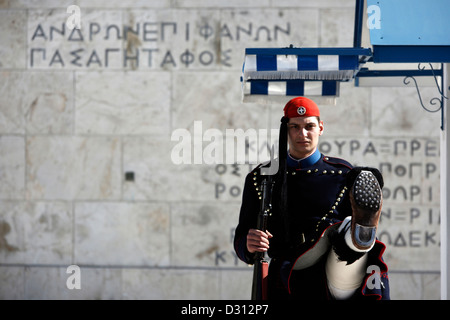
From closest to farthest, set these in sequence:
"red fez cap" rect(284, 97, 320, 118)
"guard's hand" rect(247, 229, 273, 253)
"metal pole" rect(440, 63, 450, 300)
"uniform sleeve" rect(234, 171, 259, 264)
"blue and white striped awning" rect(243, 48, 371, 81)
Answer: "guard's hand" rect(247, 229, 273, 253) < "red fez cap" rect(284, 97, 320, 118) < "uniform sleeve" rect(234, 171, 259, 264) < "blue and white striped awning" rect(243, 48, 371, 81) < "metal pole" rect(440, 63, 450, 300)

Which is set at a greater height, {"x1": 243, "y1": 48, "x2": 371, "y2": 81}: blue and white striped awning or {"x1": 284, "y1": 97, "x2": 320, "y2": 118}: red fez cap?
{"x1": 243, "y1": 48, "x2": 371, "y2": 81}: blue and white striped awning

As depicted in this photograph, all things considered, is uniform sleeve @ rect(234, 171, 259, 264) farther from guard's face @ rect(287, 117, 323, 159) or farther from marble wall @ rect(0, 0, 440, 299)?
marble wall @ rect(0, 0, 440, 299)

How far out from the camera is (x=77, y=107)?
9.81 metres

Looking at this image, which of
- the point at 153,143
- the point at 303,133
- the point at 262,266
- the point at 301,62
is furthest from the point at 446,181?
the point at 153,143

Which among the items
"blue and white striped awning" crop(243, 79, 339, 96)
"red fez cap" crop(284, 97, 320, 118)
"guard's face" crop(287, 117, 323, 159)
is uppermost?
"blue and white striped awning" crop(243, 79, 339, 96)

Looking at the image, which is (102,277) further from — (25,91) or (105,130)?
(25,91)

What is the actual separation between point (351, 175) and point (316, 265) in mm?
634

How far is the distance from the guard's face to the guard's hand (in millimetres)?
572

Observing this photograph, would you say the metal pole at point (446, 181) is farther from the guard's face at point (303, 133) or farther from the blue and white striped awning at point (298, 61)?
the guard's face at point (303, 133)

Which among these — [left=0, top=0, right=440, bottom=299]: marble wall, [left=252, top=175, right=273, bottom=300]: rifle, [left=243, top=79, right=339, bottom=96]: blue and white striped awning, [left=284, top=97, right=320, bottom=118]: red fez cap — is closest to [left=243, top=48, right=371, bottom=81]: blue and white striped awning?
[left=243, top=79, right=339, bottom=96]: blue and white striped awning

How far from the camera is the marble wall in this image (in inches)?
375

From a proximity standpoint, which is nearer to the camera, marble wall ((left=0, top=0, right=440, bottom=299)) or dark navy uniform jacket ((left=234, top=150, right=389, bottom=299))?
dark navy uniform jacket ((left=234, top=150, right=389, bottom=299))

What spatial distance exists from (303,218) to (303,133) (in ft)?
1.70

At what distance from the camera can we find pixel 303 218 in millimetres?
4281
